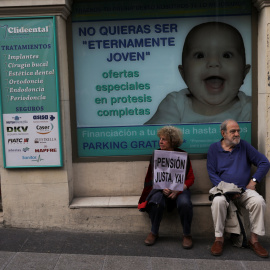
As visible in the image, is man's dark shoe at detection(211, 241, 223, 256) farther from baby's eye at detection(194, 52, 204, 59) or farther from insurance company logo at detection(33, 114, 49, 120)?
insurance company logo at detection(33, 114, 49, 120)

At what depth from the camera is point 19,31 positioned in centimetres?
449

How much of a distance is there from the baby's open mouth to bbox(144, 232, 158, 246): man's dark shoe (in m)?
2.10

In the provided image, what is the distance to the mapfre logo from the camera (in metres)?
4.61

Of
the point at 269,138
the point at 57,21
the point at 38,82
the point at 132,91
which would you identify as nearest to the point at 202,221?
the point at 269,138

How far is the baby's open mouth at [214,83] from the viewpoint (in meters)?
4.92

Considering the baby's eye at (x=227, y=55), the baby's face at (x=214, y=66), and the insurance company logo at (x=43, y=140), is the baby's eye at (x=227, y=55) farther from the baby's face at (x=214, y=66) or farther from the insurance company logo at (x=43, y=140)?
the insurance company logo at (x=43, y=140)

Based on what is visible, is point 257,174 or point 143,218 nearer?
point 257,174

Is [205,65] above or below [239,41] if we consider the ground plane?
below

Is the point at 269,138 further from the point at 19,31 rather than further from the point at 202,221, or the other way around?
the point at 19,31

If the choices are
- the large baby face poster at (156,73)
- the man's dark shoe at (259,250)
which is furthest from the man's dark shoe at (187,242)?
the large baby face poster at (156,73)

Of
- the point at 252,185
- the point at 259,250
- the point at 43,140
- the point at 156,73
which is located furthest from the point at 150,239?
the point at 156,73

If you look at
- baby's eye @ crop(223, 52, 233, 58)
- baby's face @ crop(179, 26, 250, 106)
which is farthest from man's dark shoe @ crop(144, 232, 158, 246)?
baby's eye @ crop(223, 52, 233, 58)

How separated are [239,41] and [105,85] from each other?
1.89 metres

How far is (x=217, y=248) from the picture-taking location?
411 centimetres
